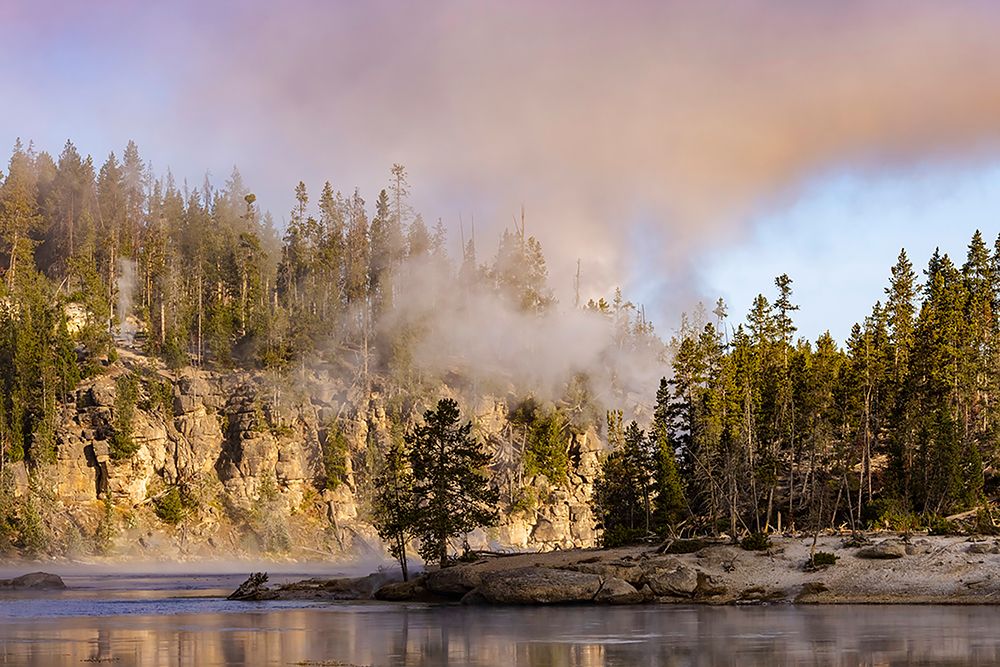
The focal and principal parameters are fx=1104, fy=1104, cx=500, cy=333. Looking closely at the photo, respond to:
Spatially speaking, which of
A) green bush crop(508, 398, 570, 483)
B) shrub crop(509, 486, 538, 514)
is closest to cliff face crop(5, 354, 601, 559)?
shrub crop(509, 486, 538, 514)

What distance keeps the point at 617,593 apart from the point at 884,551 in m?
14.6

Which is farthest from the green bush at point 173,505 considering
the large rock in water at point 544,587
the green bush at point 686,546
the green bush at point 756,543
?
the green bush at point 756,543

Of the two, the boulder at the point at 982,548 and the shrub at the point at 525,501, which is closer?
the boulder at the point at 982,548

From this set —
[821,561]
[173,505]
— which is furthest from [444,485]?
[173,505]

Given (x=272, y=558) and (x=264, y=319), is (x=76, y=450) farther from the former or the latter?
(x=264, y=319)

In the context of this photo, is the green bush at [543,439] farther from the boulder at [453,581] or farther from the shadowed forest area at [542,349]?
the boulder at [453,581]

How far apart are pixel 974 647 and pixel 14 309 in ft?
437

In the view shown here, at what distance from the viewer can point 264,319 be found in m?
157

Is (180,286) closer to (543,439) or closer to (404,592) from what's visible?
(543,439)

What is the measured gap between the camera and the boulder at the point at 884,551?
191 feet

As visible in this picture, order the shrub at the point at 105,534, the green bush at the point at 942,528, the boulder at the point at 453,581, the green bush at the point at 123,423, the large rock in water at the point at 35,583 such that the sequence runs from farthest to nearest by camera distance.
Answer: the green bush at the point at 123,423
the shrub at the point at 105,534
the large rock in water at the point at 35,583
the green bush at the point at 942,528
the boulder at the point at 453,581

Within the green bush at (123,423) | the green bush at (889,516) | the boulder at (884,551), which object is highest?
the green bush at (123,423)

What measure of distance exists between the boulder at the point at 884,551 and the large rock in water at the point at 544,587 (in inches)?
576

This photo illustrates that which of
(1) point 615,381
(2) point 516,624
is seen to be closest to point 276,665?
(2) point 516,624
